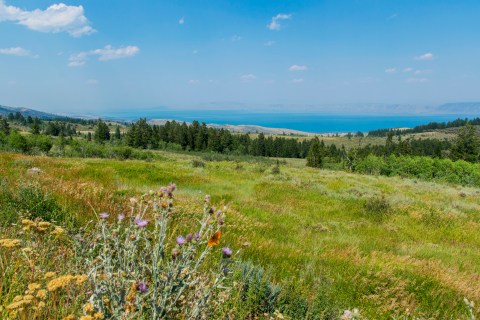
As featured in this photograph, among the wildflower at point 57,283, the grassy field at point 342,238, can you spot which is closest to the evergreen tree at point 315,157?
the grassy field at point 342,238

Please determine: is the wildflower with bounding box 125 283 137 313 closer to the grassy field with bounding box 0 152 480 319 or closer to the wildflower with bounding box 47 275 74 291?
the wildflower with bounding box 47 275 74 291

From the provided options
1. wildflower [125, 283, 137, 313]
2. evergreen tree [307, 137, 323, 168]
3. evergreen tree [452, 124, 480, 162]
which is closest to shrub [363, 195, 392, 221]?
wildflower [125, 283, 137, 313]

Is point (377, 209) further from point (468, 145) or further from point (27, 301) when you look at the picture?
point (468, 145)

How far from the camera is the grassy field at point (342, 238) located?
Result: 186 inches

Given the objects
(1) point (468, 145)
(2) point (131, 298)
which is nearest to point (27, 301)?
(2) point (131, 298)

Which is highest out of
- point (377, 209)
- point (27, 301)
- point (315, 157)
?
point (27, 301)

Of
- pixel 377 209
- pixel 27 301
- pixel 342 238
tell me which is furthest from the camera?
pixel 377 209

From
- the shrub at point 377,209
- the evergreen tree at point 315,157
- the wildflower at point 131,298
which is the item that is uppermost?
the wildflower at point 131,298

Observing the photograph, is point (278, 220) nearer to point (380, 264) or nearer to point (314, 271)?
point (380, 264)

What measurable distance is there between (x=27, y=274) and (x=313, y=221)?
32.2 feet

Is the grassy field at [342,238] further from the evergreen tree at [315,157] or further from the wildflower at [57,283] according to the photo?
the evergreen tree at [315,157]

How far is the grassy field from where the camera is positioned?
15.5ft

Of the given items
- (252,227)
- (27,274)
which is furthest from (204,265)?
(252,227)

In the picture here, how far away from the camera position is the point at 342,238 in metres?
8.67
